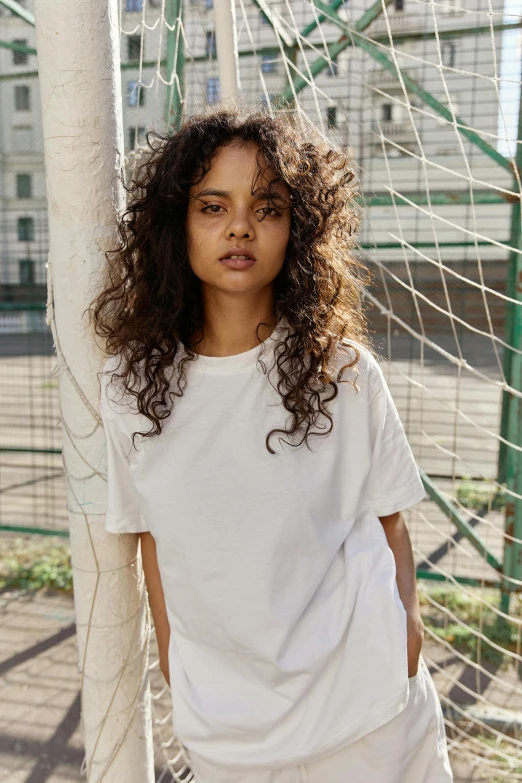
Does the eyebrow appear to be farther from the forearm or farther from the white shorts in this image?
the white shorts

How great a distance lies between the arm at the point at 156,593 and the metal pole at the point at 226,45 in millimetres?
1092

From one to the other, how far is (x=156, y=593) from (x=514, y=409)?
191cm

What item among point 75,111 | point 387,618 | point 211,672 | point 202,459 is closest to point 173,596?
point 211,672

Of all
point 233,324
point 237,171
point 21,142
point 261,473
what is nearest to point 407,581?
point 261,473

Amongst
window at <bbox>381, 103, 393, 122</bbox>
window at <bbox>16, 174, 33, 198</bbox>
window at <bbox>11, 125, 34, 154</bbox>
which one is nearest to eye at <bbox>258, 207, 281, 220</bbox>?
Result: window at <bbox>381, 103, 393, 122</bbox>

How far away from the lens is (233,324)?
1.31 meters

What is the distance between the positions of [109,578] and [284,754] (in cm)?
48

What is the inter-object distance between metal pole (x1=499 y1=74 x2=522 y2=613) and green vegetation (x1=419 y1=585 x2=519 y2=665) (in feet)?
0.40

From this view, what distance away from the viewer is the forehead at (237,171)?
1.22 m

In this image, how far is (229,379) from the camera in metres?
1.23

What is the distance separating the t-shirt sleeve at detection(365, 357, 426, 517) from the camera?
4.19 feet

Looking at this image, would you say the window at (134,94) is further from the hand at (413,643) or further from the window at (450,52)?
the hand at (413,643)

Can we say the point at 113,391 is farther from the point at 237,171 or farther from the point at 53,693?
the point at 53,693

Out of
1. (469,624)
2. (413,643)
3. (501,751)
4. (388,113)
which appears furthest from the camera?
(388,113)
